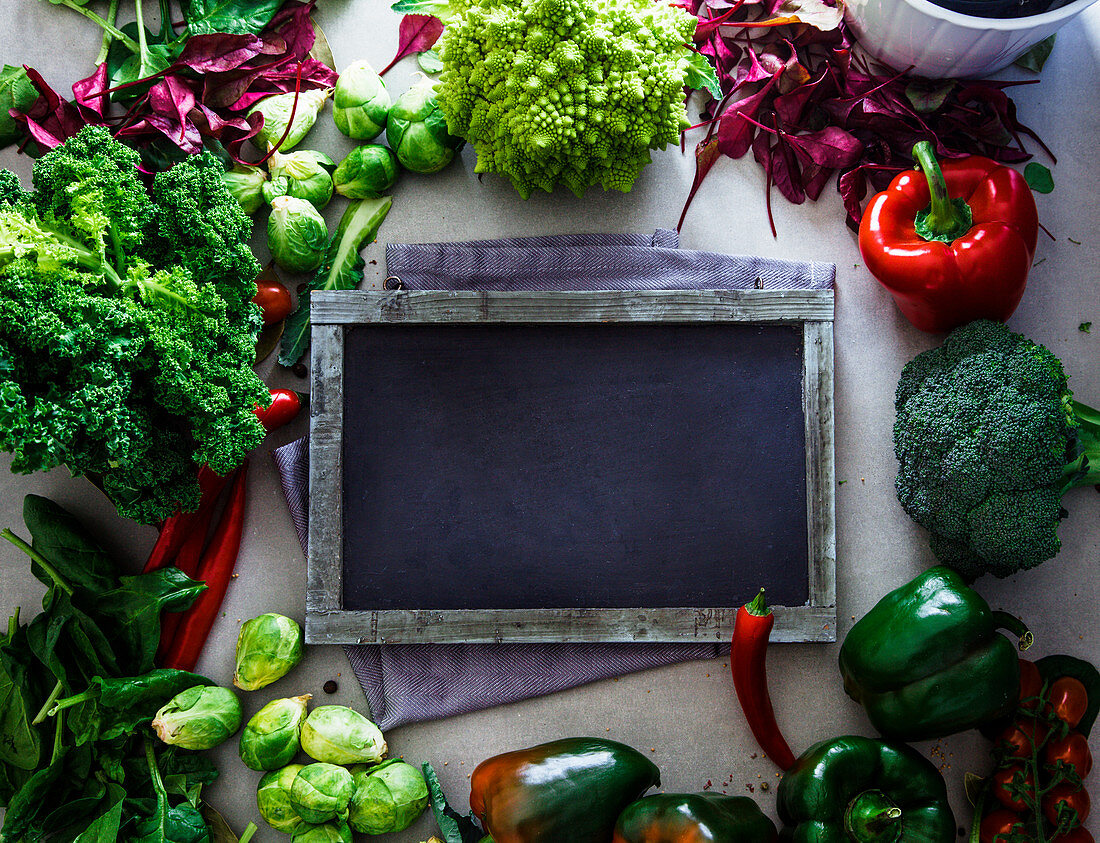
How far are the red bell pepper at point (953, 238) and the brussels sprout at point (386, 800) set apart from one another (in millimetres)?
1250

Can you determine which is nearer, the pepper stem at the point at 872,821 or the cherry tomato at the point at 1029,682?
the pepper stem at the point at 872,821

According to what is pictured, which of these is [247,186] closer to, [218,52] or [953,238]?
[218,52]

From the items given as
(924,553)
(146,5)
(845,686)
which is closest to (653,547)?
(845,686)

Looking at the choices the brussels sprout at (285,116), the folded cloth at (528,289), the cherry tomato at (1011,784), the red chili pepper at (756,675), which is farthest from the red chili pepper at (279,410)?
the cherry tomato at (1011,784)

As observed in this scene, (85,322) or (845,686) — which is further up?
(85,322)

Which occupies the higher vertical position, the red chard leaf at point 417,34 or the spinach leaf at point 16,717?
the red chard leaf at point 417,34

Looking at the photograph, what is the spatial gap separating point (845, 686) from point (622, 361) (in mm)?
722

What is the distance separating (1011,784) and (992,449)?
0.57 metres

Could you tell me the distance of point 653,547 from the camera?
1520mm

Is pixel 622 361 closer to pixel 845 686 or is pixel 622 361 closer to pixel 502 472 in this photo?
pixel 502 472

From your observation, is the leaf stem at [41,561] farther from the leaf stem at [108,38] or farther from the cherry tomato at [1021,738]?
the cherry tomato at [1021,738]

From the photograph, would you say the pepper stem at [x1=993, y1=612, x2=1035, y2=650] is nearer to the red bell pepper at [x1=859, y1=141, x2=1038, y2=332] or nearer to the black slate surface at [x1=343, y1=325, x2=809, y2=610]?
the black slate surface at [x1=343, y1=325, x2=809, y2=610]

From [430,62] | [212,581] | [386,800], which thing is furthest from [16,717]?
[430,62]

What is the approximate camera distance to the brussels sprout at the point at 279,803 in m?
1.46
